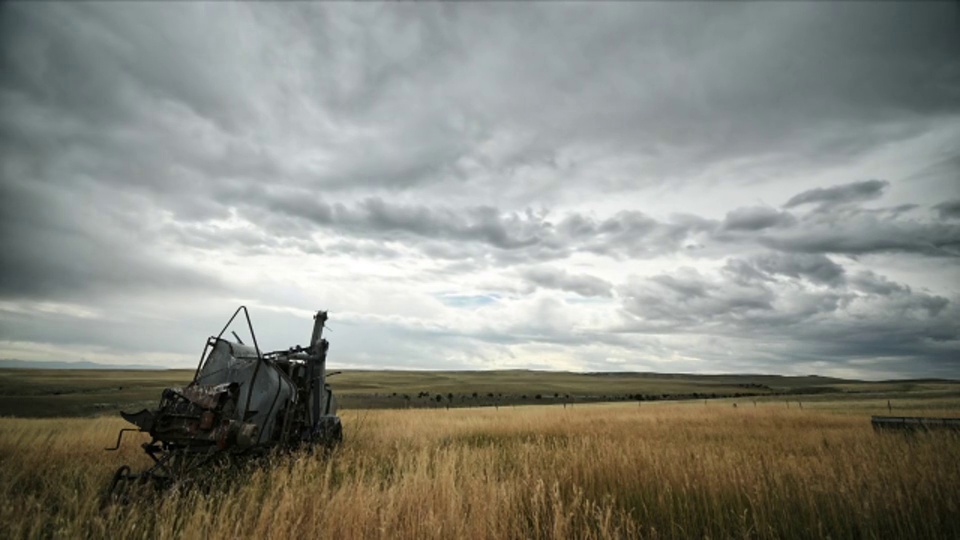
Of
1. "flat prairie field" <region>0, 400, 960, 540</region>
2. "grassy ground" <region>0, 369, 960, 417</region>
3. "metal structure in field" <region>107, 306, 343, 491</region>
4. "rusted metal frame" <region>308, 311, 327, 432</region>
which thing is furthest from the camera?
"grassy ground" <region>0, 369, 960, 417</region>

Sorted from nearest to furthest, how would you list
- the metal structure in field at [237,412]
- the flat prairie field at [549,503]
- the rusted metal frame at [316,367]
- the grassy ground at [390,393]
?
the flat prairie field at [549,503] → the metal structure in field at [237,412] → the rusted metal frame at [316,367] → the grassy ground at [390,393]

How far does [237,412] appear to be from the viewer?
346 inches

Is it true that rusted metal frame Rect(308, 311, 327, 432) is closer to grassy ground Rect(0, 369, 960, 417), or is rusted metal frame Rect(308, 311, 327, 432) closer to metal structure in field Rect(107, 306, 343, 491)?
metal structure in field Rect(107, 306, 343, 491)

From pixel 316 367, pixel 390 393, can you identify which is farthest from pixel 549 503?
pixel 390 393

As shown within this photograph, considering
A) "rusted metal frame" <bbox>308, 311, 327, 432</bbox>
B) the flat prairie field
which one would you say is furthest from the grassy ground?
the flat prairie field

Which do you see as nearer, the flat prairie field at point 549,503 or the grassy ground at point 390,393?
the flat prairie field at point 549,503

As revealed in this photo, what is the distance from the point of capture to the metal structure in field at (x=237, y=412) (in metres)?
7.79

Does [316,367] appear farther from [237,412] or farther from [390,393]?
[390,393]

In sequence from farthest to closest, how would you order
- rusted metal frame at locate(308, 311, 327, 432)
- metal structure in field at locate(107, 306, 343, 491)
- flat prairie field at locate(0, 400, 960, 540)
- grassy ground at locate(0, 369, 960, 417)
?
grassy ground at locate(0, 369, 960, 417), rusted metal frame at locate(308, 311, 327, 432), metal structure in field at locate(107, 306, 343, 491), flat prairie field at locate(0, 400, 960, 540)

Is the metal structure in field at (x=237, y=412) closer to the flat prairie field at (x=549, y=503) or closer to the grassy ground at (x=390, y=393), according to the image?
the flat prairie field at (x=549, y=503)

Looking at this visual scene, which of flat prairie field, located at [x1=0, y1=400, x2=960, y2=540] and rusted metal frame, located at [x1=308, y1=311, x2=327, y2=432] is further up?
rusted metal frame, located at [x1=308, y1=311, x2=327, y2=432]

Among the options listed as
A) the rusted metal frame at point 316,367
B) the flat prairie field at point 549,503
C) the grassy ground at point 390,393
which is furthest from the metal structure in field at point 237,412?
the grassy ground at point 390,393

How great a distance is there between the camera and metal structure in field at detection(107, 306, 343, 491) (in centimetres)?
779

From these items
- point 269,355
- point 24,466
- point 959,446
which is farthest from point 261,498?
point 959,446
